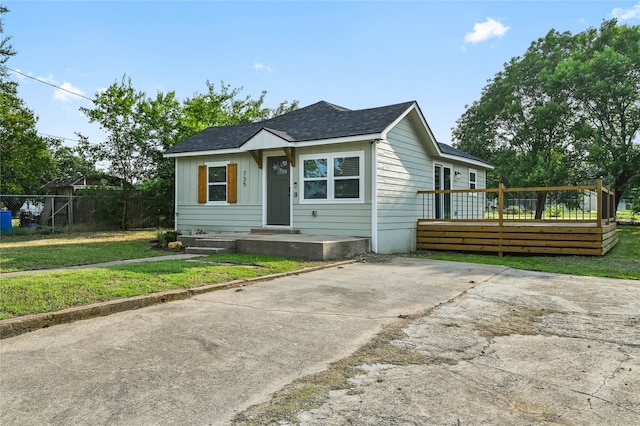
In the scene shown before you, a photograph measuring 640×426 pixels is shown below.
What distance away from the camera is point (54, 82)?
2030 centimetres

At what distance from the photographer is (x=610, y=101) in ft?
68.0

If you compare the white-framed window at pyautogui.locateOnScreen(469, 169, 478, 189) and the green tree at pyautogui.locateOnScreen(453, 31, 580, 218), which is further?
the green tree at pyautogui.locateOnScreen(453, 31, 580, 218)

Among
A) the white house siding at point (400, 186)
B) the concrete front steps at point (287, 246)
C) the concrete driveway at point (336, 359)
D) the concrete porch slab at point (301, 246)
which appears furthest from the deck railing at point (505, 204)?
the concrete driveway at point (336, 359)

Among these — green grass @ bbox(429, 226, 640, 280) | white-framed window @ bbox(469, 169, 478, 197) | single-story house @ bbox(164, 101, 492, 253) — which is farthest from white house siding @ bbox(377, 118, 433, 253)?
white-framed window @ bbox(469, 169, 478, 197)

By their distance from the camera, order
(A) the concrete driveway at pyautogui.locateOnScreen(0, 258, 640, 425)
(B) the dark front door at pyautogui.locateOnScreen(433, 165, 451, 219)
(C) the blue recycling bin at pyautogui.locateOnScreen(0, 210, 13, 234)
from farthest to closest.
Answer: (C) the blue recycling bin at pyautogui.locateOnScreen(0, 210, 13, 234)
(B) the dark front door at pyautogui.locateOnScreen(433, 165, 451, 219)
(A) the concrete driveway at pyautogui.locateOnScreen(0, 258, 640, 425)

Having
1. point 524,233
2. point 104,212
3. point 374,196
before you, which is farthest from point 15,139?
point 524,233

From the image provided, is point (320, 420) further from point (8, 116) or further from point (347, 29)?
point (8, 116)

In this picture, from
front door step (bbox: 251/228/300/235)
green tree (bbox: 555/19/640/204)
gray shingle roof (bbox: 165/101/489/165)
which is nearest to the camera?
gray shingle roof (bbox: 165/101/489/165)

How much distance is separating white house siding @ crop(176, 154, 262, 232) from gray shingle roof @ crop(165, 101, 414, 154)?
1.65ft

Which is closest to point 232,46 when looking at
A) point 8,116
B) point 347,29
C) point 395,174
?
point 347,29

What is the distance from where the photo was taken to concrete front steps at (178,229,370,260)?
889 centimetres

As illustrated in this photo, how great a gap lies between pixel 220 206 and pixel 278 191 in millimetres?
2278

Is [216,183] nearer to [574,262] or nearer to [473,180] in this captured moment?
[574,262]

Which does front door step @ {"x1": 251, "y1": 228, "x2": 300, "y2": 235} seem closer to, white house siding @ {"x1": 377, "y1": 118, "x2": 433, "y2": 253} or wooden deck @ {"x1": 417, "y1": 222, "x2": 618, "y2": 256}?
white house siding @ {"x1": 377, "y1": 118, "x2": 433, "y2": 253}
